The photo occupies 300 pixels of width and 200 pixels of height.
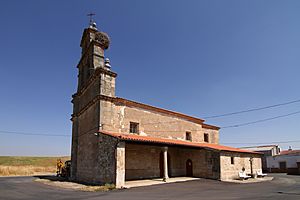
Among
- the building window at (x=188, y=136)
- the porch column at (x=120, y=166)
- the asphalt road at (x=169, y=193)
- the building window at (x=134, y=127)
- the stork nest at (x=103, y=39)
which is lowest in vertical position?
the asphalt road at (x=169, y=193)

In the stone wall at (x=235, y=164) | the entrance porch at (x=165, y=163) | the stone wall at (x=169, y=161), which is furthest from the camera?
the stone wall at (x=235, y=164)

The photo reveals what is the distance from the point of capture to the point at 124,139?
A: 13.9 metres

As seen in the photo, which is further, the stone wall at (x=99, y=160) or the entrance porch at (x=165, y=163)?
the entrance porch at (x=165, y=163)

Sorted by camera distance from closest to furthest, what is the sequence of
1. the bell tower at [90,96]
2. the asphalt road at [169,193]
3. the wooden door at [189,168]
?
the asphalt road at [169,193] → the bell tower at [90,96] → the wooden door at [189,168]

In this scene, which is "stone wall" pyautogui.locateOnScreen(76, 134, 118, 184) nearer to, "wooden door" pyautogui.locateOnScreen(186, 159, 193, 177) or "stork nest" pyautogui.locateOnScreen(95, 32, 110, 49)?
"stork nest" pyautogui.locateOnScreen(95, 32, 110, 49)

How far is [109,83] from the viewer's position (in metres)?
17.2

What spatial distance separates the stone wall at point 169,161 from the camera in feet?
56.7

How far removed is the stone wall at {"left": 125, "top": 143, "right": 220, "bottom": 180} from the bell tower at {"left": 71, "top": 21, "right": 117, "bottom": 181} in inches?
114

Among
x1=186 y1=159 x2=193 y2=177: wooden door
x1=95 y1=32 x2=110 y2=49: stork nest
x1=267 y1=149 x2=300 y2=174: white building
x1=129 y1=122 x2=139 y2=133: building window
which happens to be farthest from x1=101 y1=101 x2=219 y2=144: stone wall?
x1=267 y1=149 x2=300 y2=174: white building

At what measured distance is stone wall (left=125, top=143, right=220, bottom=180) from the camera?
1728cm

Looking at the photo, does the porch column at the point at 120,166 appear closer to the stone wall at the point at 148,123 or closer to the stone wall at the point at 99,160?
the stone wall at the point at 99,160

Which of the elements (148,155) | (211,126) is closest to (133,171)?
(148,155)

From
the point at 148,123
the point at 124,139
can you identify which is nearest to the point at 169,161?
the point at 148,123

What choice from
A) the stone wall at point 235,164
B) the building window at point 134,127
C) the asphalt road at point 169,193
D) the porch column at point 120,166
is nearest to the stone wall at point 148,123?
the building window at point 134,127
